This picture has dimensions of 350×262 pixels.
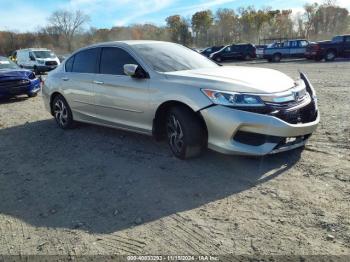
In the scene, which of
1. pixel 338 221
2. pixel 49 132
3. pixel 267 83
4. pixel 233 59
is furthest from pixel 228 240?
pixel 233 59

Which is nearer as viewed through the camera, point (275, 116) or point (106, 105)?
point (275, 116)

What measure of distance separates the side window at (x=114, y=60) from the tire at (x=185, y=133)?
1.20 metres

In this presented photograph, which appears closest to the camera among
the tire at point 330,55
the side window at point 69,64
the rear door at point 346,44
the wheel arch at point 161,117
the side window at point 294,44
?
the wheel arch at point 161,117

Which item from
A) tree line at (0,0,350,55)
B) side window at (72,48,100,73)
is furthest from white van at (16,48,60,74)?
tree line at (0,0,350,55)

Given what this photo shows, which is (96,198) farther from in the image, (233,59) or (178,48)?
(233,59)

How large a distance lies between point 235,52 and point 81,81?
29.5 metres

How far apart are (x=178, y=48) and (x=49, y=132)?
3.01m

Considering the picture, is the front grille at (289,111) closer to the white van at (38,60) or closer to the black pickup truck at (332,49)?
the white van at (38,60)

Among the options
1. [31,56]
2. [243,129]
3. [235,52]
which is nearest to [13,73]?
[243,129]

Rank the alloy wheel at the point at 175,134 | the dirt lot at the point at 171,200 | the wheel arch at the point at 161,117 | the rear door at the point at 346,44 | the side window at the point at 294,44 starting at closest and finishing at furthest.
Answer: the dirt lot at the point at 171,200
the alloy wheel at the point at 175,134
the wheel arch at the point at 161,117
the rear door at the point at 346,44
the side window at the point at 294,44

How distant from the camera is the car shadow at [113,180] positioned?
3812 mm

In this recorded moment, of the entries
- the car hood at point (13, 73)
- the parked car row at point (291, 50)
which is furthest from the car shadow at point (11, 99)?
the parked car row at point (291, 50)

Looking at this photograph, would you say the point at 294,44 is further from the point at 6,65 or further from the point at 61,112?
the point at 61,112

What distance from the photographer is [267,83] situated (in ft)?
15.5
